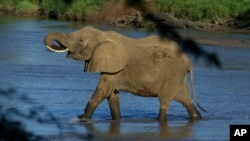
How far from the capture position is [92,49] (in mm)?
12906

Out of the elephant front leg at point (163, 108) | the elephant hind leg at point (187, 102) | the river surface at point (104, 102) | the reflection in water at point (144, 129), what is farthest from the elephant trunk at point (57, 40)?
the elephant hind leg at point (187, 102)

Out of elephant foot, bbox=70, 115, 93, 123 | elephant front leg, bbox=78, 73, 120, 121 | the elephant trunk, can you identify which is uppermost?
the elephant trunk

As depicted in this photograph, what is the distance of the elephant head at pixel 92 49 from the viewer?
12.8 meters

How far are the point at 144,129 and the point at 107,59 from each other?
3.74 ft

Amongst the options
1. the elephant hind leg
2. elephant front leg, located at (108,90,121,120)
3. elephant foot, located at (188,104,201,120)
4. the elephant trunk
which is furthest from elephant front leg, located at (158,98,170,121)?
the elephant trunk

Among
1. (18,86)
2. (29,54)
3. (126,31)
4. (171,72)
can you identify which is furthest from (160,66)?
(126,31)

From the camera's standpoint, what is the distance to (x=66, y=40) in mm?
12883

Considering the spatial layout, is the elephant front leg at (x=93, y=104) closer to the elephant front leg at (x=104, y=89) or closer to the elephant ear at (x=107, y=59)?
the elephant front leg at (x=104, y=89)

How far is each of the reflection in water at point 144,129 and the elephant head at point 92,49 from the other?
31.5 inches

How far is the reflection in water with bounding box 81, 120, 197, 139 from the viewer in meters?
12.1

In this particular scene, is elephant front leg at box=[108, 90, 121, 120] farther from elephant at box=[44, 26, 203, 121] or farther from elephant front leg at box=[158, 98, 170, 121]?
elephant front leg at box=[158, 98, 170, 121]

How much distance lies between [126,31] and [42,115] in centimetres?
2185

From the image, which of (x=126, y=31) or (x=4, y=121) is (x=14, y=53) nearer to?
(x=126, y=31)

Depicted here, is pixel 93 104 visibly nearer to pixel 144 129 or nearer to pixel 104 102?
pixel 144 129
